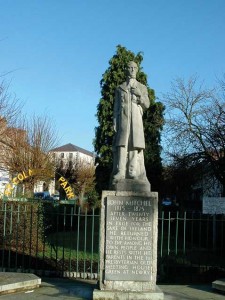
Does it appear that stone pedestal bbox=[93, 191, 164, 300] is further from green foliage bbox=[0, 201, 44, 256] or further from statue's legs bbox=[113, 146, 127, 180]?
green foliage bbox=[0, 201, 44, 256]

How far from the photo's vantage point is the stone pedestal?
7715 millimetres

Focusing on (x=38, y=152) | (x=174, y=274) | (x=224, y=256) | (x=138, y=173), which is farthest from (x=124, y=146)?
(x=38, y=152)

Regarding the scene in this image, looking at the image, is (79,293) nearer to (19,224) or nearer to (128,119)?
(128,119)

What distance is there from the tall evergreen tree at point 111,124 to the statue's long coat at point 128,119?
1734 centimetres

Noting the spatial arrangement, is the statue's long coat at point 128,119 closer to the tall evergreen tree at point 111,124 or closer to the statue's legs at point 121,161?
the statue's legs at point 121,161

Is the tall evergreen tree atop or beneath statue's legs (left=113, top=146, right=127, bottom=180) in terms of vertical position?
atop

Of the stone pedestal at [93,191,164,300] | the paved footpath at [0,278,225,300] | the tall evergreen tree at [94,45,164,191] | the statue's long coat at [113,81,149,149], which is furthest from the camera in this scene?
the tall evergreen tree at [94,45,164,191]

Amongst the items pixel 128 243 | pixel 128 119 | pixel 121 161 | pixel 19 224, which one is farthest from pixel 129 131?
pixel 19 224

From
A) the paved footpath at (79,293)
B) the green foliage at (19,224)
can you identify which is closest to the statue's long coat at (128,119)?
the paved footpath at (79,293)

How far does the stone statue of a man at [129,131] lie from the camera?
813cm

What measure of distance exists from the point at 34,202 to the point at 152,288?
6.35 metres

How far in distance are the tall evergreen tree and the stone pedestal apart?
1806 centimetres

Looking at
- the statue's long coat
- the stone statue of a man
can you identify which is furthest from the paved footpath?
the statue's long coat

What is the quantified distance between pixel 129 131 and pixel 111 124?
18.8m
